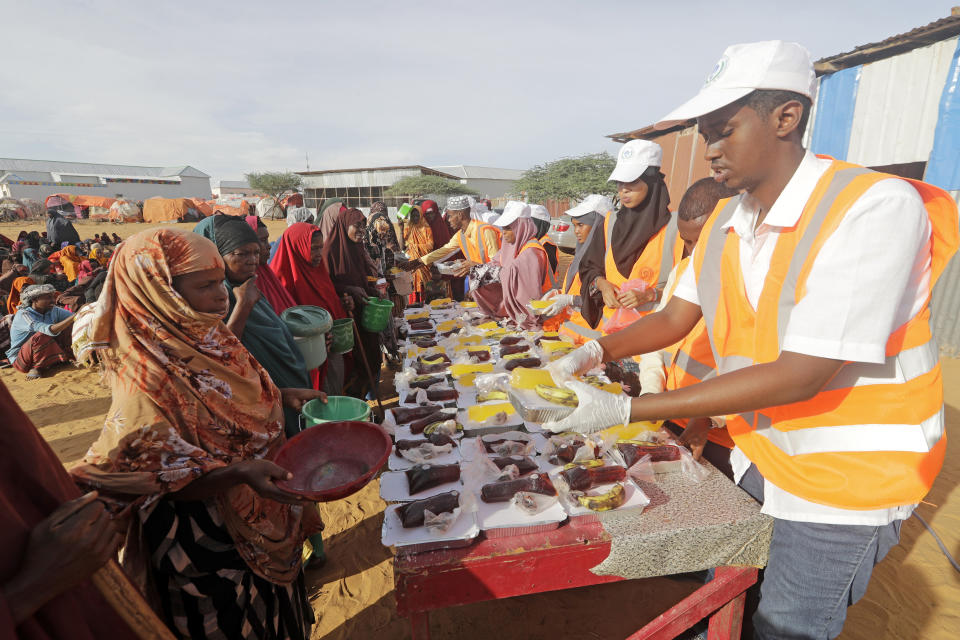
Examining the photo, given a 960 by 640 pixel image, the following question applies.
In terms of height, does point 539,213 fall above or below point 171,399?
above

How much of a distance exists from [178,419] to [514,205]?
176 inches

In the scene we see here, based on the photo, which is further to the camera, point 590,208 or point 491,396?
point 590,208

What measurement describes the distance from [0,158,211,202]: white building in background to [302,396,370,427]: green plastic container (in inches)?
2380

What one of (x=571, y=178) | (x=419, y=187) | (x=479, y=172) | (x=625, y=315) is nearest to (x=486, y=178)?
(x=479, y=172)

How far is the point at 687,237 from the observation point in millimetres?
2941

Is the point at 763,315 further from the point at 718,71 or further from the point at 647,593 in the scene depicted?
the point at 647,593

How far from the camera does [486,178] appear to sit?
4903 cm

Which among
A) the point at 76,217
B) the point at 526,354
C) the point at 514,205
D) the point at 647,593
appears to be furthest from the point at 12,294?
the point at 76,217

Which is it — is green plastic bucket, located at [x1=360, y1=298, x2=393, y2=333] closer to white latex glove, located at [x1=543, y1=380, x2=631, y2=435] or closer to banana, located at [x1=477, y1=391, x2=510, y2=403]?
banana, located at [x1=477, y1=391, x2=510, y2=403]

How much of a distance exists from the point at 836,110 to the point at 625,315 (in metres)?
8.15

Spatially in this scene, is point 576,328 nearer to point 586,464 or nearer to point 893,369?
point 586,464

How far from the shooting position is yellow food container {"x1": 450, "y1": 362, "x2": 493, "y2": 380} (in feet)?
10.4

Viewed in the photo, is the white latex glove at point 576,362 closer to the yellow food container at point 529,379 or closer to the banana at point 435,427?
the yellow food container at point 529,379

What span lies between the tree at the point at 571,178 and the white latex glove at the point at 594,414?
2443 cm
